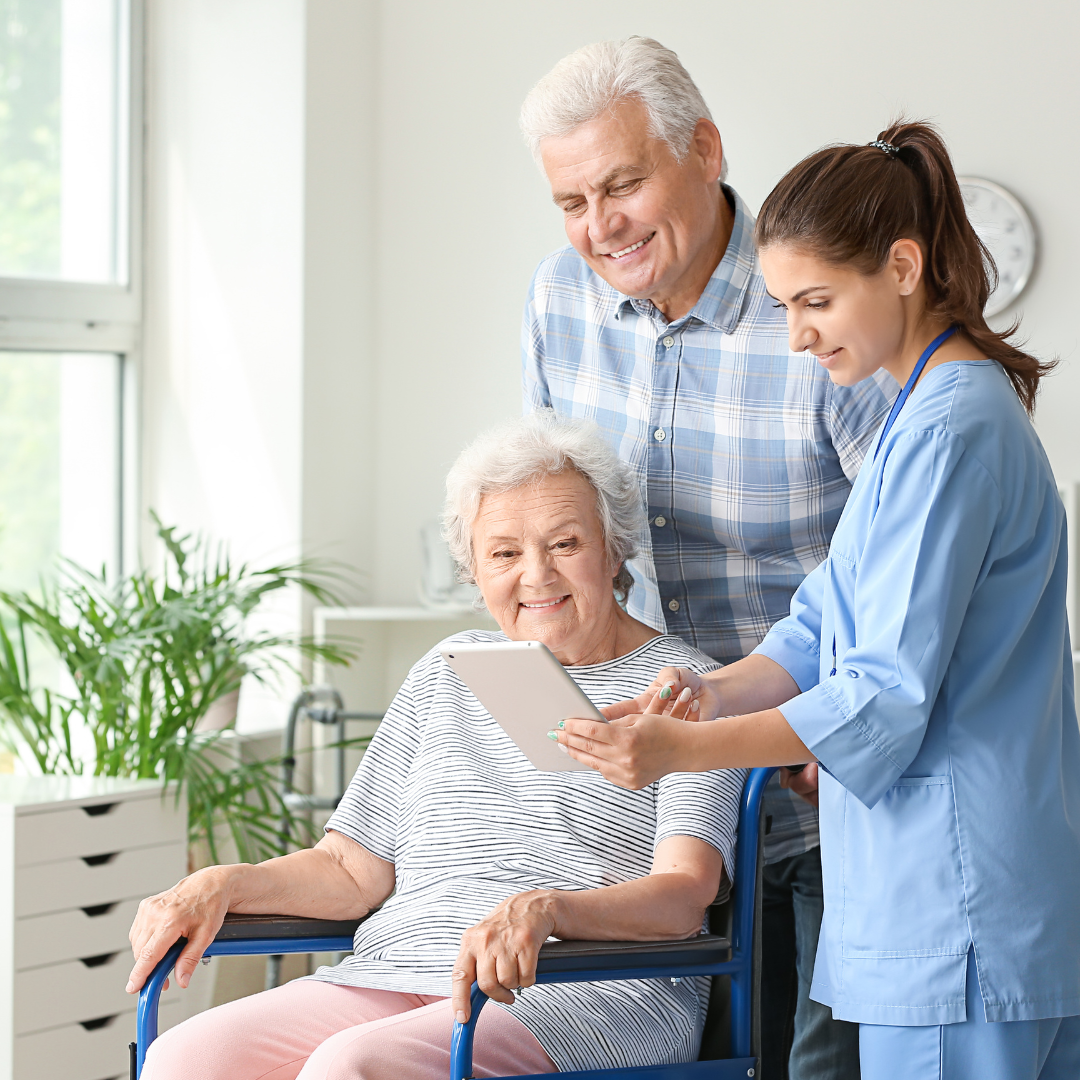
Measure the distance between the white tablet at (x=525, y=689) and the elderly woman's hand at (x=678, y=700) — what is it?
10 cm

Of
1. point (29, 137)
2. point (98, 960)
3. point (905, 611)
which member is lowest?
point (98, 960)

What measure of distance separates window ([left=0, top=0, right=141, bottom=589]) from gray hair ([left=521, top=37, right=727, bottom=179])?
87.6 inches

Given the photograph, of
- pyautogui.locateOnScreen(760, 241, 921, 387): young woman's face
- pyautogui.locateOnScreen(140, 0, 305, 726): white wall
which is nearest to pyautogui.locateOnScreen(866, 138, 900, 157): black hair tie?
pyautogui.locateOnScreen(760, 241, 921, 387): young woman's face

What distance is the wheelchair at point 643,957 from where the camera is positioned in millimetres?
1512

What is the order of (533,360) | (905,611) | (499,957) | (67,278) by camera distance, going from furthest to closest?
(67,278), (533,360), (499,957), (905,611)

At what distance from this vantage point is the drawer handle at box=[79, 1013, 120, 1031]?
2.82 meters

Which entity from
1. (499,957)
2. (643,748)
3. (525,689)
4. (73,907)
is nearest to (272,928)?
(499,957)

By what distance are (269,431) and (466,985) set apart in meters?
2.50

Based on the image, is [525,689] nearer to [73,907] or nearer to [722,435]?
[722,435]

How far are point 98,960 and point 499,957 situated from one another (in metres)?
1.65

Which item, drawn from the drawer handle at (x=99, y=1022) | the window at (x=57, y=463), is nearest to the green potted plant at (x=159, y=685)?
the drawer handle at (x=99, y=1022)

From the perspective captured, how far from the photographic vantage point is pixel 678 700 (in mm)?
1592

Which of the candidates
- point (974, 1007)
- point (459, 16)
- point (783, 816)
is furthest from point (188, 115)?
point (974, 1007)

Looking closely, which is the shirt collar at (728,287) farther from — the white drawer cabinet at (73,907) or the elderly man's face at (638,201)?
the white drawer cabinet at (73,907)
